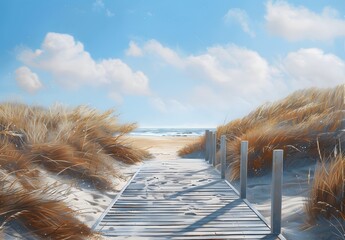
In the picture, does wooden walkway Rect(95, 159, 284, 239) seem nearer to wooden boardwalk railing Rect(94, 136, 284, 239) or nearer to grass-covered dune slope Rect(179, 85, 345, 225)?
wooden boardwalk railing Rect(94, 136, 284, 239)

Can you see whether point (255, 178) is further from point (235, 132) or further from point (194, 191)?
point (235, 132)

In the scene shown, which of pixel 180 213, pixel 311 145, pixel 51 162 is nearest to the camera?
pixel 180 213

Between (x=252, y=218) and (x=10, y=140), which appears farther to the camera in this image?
(x=10, y=140)

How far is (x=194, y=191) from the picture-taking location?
6609 millimetres

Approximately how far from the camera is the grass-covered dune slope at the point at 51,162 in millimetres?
3686

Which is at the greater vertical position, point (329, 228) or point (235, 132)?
point (235, 132)

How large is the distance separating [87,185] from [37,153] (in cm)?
88

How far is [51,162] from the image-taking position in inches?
251

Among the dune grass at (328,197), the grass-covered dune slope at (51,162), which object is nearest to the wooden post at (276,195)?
the dune grass at (328,197)

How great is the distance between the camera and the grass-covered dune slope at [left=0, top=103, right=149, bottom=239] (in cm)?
369

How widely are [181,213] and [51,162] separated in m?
2.32

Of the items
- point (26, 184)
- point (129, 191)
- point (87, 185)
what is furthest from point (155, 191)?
point (26, 184)

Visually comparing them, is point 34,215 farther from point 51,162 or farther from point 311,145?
point 311,145

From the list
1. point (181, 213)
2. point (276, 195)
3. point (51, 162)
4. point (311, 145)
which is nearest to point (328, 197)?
point (276, 195)
